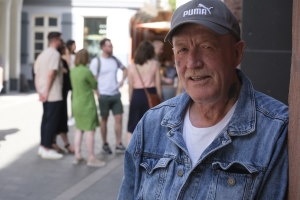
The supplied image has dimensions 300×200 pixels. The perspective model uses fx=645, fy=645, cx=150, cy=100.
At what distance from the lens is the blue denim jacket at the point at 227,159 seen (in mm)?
Result: 1984

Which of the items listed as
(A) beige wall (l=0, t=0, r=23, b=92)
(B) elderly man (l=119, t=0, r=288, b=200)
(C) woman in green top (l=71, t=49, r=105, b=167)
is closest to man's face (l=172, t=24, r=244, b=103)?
(B) elderly man (l=119, t=0, r=288, b=200)

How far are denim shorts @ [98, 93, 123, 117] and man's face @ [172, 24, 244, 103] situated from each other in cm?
775

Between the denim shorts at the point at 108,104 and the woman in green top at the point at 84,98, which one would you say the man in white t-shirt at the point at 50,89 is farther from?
the denim shorts at the point at 108,104

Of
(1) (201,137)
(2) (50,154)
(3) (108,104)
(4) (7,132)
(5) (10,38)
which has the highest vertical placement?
(5) (10,38)

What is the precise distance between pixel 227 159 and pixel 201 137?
150 mm

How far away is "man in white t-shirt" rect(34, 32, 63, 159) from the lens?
9438 mm

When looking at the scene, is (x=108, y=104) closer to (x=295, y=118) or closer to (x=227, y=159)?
(x=227, y=159)

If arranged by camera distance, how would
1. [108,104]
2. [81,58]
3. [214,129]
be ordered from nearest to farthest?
[214,129]
[81,58]
[108,104]

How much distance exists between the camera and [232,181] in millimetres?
2014

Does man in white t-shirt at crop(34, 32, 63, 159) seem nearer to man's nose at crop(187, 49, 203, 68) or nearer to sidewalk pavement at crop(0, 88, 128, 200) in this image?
sidewalk pavement at crop(0, 88, 128, 200)

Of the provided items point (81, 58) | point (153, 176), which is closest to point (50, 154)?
point (81, 58)

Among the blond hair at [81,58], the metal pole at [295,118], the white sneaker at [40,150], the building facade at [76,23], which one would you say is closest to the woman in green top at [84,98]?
the blond hair at [81,58]

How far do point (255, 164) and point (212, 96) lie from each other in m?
0.27

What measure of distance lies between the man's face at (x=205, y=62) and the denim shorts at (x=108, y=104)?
775 centimetres
